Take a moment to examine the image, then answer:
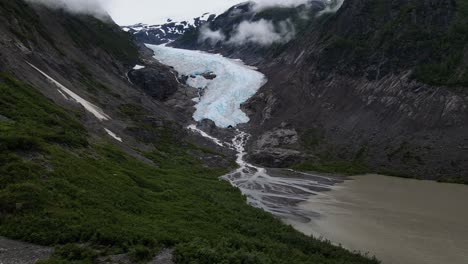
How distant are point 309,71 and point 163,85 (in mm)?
49063

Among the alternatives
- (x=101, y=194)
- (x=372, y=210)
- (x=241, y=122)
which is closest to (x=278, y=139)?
(x=241, y=122)

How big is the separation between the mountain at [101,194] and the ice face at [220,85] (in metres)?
39.9

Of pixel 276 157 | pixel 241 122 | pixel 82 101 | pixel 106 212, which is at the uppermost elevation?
pixel 241 122

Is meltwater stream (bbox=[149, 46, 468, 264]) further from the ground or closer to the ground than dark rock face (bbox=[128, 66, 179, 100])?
closer to the ground

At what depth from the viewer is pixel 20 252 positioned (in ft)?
57.1

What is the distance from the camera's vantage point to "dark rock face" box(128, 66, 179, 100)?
422 ft

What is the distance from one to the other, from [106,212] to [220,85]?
402 ft

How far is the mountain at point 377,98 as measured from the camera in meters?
78.4

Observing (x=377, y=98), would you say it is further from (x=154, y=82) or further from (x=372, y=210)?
(x=154, y=82)

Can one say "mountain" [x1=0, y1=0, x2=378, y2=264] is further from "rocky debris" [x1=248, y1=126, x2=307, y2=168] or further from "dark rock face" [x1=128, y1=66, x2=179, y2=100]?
"dark rock face" [x1=128, y1=66, x2=179, y2=100]

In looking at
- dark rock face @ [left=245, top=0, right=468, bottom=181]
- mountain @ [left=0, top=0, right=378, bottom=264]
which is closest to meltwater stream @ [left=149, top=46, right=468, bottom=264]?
mountain @ [left=0, top=0, right=378, bottom=264]

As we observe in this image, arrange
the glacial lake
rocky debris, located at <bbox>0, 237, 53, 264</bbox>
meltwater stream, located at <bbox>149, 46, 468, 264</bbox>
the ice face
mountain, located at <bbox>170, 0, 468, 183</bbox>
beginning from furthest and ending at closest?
1. the ice face
2. mountain, located at <bbox>170, 0, 468, 183</bbox>
3. meltwater stream, located at <bbox>149, 46, 468, 264</bbox>
4. the glacial lake
5. rocky debris, located at <bbox>0, 237, 53, 264</bbox>

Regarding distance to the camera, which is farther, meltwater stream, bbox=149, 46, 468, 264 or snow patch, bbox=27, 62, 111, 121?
snow patch, bbox=27, 62, 111, 121

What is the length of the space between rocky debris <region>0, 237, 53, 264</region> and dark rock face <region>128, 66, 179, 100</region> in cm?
11163
